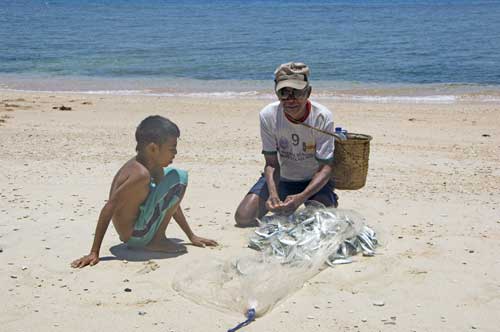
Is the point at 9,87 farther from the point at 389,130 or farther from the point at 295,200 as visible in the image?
the point at 295,200

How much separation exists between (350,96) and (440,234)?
10373 mm

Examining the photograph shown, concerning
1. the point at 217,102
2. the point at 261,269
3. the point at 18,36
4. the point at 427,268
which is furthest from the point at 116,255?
the point at 18,36

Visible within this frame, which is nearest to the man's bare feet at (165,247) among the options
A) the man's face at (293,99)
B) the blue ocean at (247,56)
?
the man's face at (293,99)

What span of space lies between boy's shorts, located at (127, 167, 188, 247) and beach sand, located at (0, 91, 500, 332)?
16 centimetres

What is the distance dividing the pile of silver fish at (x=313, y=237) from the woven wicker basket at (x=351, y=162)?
58 centimetres

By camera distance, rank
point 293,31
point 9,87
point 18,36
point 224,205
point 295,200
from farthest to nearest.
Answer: point 293,31, point 18,36, point 9,87, point 224,205, point 295,200

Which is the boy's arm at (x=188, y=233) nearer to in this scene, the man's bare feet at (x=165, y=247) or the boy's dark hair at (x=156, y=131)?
the man's bare feet at (x=165, y=247)

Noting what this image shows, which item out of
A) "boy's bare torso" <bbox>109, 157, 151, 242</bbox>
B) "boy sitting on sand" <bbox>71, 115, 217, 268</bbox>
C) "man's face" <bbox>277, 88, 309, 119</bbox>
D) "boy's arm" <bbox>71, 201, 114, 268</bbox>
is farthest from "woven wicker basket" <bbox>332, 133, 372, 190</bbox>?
"boy's arm" <bbox>71, 201, 114, 268</bbox>

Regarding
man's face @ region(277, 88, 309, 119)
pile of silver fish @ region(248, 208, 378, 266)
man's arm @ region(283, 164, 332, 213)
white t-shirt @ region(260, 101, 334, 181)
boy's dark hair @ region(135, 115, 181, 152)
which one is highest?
man's face @ region(277, 88, 309, 119)

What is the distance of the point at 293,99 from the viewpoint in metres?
5.22

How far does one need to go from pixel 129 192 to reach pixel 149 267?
49 cm

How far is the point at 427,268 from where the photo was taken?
4.65 meters

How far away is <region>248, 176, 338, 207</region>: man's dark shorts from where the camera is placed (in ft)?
18.4

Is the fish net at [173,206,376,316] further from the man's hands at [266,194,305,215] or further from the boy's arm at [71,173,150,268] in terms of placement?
the boy's arm at [71,173,150,268]
